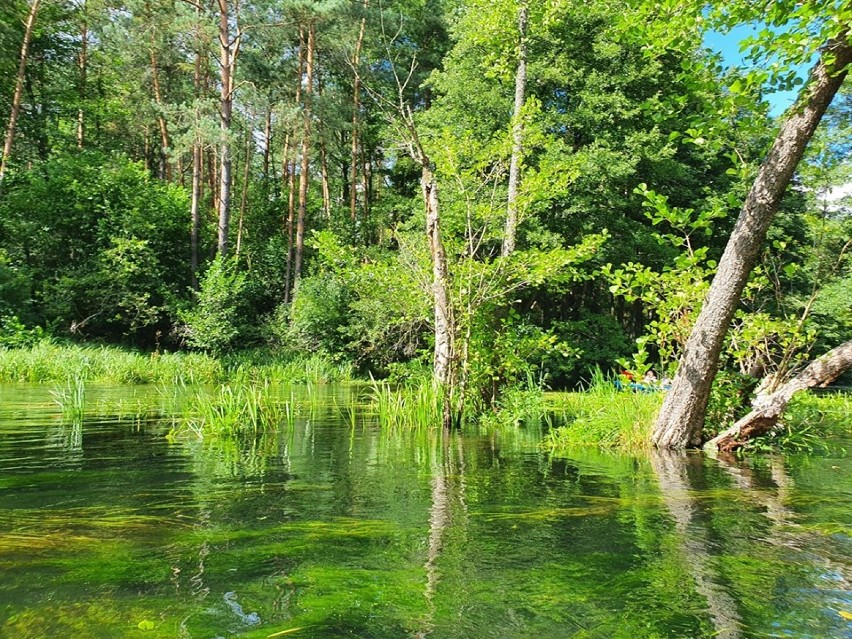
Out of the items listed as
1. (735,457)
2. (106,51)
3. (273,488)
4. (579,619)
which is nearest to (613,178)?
(735,457)

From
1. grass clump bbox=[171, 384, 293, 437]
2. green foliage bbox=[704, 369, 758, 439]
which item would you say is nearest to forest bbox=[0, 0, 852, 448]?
grass clump bbox=[171, 384, 293, 437]

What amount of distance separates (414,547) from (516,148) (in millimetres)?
7184

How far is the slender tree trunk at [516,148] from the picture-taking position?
8648 mm

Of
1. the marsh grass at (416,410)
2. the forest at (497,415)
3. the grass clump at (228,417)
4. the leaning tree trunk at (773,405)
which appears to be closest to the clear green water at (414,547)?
the forest at (497,415)

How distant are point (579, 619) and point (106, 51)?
2839 centimetres

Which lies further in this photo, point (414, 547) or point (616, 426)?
point (616, 426)

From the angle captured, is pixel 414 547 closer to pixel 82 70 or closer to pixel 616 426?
pixel 616 426

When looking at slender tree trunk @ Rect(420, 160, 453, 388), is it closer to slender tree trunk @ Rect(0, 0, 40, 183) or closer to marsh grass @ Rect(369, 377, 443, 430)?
marsh grass @ Rect(369, 377, 443, 430)

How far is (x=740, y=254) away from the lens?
530 cm

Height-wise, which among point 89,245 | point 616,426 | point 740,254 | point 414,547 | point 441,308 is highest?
point 89,245

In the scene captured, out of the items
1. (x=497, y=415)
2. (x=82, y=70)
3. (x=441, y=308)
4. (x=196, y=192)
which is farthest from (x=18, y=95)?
(x=497, y=415)

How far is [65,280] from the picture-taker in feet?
63.0

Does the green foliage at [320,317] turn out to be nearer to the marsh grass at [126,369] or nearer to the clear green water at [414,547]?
the marsh grass at [126,369]

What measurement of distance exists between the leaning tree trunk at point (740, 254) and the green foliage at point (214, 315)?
1670cm
